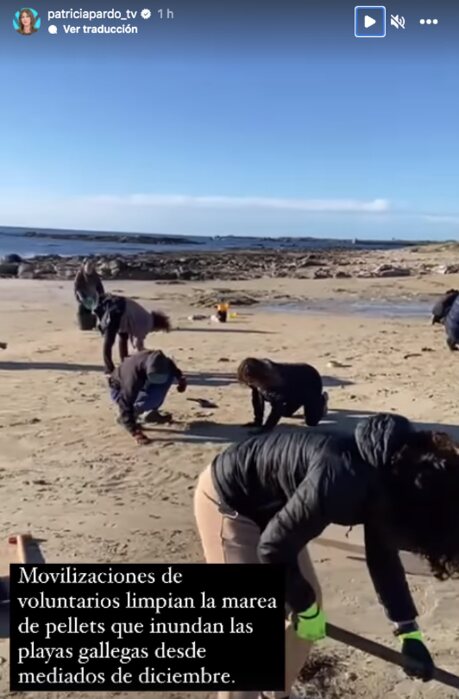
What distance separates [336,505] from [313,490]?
0.09 metres

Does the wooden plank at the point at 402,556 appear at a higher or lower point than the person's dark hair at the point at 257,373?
lower

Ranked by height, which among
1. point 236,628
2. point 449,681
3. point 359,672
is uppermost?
point 236,628

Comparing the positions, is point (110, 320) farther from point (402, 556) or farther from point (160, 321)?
point (402, 556)

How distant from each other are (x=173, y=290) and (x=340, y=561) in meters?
17.9

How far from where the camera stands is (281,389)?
22.5 feet

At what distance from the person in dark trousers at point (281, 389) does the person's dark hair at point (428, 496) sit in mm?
3973

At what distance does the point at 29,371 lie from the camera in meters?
10.2

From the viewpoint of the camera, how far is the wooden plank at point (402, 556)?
4574 millimetres

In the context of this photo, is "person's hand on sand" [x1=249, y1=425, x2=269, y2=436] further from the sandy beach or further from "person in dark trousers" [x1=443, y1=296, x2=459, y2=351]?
"person in dark trousers" [x1=443, y1=296, x2=459, y2=351]

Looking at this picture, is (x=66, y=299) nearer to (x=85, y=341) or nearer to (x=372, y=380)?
(x=85, y=341)

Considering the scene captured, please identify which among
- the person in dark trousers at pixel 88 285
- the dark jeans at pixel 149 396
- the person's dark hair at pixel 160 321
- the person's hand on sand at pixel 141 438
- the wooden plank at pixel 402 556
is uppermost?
the person in dark trousers at pixel 88 285

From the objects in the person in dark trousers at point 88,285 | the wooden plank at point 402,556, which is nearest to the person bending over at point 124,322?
the person in dark trousers at point 88,285

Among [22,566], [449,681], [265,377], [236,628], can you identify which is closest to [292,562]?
[236,628]

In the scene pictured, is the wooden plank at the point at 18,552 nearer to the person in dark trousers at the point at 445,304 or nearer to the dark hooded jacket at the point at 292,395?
the dark hooded jacket at the point at 292,395
